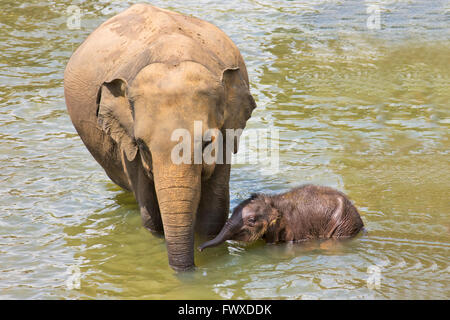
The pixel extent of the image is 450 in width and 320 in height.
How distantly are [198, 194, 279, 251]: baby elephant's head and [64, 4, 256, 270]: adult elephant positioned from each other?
0.68 feet

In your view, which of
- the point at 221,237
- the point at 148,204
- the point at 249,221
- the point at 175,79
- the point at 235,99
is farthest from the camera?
the point at 148,204

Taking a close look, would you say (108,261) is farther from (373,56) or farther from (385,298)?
(373,56)

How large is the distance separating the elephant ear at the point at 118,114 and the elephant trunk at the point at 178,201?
0.64 meters

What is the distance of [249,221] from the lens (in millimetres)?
7031

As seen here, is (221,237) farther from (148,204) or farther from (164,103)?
(164,103)

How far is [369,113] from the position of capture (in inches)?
445

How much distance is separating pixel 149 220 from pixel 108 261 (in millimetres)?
581

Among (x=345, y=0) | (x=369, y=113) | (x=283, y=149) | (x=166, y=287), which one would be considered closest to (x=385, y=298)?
(x=166, y=287)

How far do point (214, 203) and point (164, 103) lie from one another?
4.89 feet

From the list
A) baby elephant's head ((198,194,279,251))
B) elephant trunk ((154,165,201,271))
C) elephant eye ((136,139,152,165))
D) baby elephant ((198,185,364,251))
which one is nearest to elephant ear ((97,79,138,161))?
elephant eye ((136,139,152,165))

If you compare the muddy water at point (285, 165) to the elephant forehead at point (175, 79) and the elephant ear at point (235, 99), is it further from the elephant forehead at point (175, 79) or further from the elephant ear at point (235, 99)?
the elephant forehead at point (175, 79)

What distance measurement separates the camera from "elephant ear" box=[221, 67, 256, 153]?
645 centimetres

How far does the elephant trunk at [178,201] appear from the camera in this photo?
5902mm

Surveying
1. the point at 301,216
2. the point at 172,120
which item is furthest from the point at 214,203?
the point at 172,120
